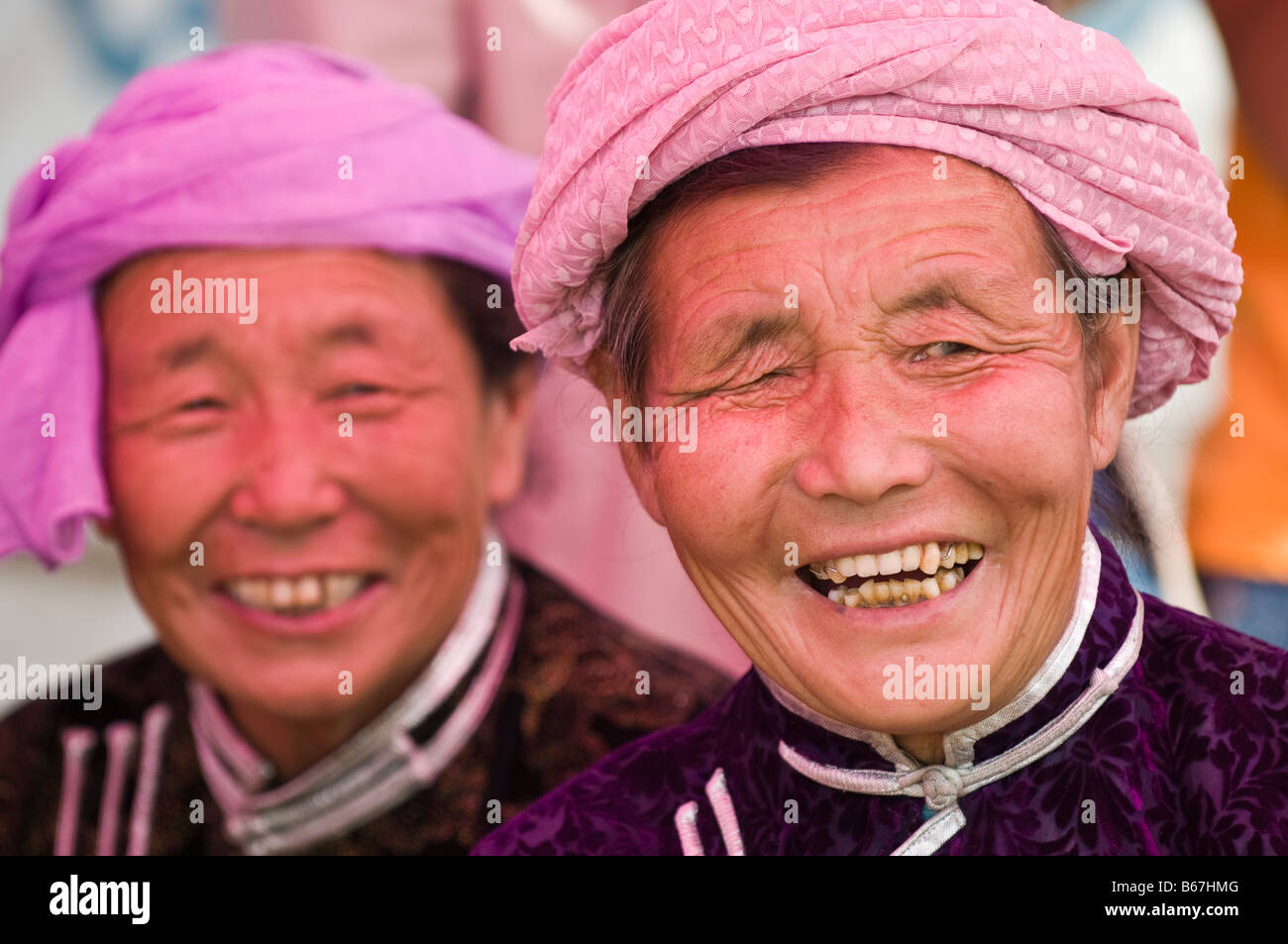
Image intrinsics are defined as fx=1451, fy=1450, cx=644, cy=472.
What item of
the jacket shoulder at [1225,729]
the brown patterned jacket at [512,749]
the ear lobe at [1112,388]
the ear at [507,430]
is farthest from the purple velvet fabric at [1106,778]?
the ear at [507,430]

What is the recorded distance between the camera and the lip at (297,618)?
226 cm

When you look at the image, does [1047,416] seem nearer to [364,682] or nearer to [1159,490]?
[1159,490]

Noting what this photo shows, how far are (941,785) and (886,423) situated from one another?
409 millimetres

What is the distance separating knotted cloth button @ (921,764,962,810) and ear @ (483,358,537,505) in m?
1.06

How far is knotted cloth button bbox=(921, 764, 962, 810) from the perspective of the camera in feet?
5.14

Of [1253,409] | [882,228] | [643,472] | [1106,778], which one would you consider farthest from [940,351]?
[1253,409]

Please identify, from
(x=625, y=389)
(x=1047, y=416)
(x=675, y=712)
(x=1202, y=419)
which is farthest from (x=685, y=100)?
(x=1202, y=419)

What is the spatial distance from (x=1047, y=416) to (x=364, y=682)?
1.23m

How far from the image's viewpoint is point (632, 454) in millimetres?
1706

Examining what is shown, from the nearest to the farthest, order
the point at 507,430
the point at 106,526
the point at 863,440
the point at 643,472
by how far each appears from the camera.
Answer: the point at 863,440, the point at 643,472, the point at 106,526, the point at 507,430

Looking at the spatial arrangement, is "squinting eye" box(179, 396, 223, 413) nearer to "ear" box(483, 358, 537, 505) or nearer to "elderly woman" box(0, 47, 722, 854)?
"elderly woman" box(0, 47, 722, 854)

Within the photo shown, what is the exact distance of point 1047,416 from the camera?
1.46 meters

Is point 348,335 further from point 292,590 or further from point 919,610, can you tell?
point 919,610

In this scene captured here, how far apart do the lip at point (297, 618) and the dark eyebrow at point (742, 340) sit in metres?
0.94
